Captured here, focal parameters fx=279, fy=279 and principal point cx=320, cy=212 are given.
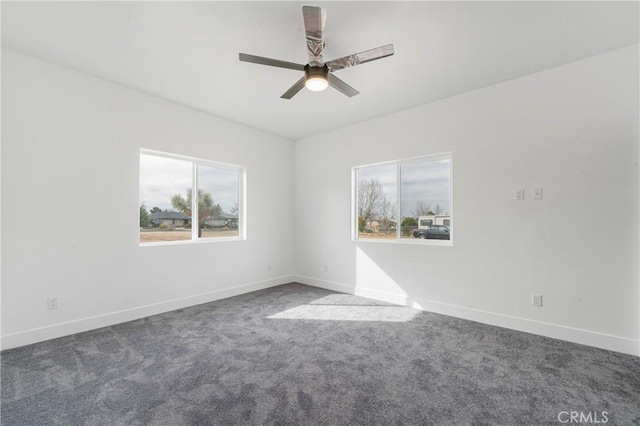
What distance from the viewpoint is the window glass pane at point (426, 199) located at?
3756 mm

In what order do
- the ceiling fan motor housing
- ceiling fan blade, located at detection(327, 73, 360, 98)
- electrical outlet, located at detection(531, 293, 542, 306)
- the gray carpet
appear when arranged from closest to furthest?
1. the gray carpet
2. the ceiling fan motor housing
3. ceiling fan blade, located at detection(327, 73, 360, 98)
4. electrical outlet, located at detection(531, 293, 542, 306)

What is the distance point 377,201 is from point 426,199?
2.65 feet

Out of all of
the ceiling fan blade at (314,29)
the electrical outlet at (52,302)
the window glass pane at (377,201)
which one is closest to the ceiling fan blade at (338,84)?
the ceiling fan blade at (314,29)

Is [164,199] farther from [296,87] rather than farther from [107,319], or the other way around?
[296,87]

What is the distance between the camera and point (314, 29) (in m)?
1.94

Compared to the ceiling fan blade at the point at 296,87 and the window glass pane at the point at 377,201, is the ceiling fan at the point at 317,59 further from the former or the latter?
the window glass pane at the point at 377,201

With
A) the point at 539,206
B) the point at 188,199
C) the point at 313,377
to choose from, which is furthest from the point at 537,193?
the point at 188,199

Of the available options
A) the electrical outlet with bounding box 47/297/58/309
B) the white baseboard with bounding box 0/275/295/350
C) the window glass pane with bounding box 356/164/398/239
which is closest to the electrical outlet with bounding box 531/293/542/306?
the window glass pane with bounding box 356/164/398/239

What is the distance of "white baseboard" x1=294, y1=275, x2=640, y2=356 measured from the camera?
2568 mm

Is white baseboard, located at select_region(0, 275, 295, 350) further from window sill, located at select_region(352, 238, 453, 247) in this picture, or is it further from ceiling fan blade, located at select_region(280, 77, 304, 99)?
ceiling fan blade, located at select_region(280, 77, 304, 99)

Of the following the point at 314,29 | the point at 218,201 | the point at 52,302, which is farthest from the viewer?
the point at 218,201

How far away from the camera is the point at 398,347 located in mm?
2658

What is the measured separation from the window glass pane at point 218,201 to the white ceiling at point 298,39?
1.30 meters

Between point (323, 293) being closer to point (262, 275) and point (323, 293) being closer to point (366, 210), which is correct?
point (262, 275)
